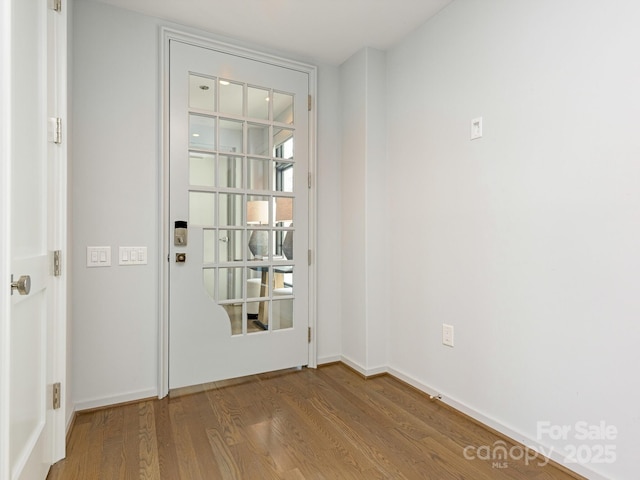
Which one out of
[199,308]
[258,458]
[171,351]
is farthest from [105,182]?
[258,458]

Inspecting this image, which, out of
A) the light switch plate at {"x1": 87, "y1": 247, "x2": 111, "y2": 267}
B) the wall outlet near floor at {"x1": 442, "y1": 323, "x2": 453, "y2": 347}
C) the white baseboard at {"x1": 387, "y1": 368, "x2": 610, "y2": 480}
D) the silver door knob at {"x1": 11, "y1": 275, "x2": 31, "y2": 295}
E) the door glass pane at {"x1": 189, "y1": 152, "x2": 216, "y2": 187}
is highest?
the door glass pane at {"x1": 189, "y1": 152, "x2": 216, "y2": 187}

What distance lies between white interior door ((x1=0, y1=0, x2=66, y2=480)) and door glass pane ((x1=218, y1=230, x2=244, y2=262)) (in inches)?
40.4

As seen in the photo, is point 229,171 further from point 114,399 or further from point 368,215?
point 114,399

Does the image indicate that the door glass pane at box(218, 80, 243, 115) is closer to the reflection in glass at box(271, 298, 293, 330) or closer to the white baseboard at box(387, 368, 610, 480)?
the reflection in glass at box(271, 298, 293, 330)

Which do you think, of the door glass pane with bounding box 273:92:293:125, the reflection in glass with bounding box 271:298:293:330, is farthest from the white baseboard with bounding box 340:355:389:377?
the door glass pane with bounding box 273:92:293:125

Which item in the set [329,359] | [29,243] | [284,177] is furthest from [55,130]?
[329,359]

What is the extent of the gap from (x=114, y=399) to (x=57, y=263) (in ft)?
3.47

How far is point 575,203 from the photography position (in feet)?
5.33

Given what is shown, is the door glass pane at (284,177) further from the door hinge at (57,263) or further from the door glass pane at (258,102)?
the door hinge at (57,263)

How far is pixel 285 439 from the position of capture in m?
1.89

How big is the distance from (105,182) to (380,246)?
1.93 m

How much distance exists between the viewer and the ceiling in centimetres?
224

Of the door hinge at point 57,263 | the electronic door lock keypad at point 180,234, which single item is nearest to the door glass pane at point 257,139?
the electronic door lock keypad at point 180,234

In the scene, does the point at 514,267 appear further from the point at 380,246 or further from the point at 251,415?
the point at 251,415
